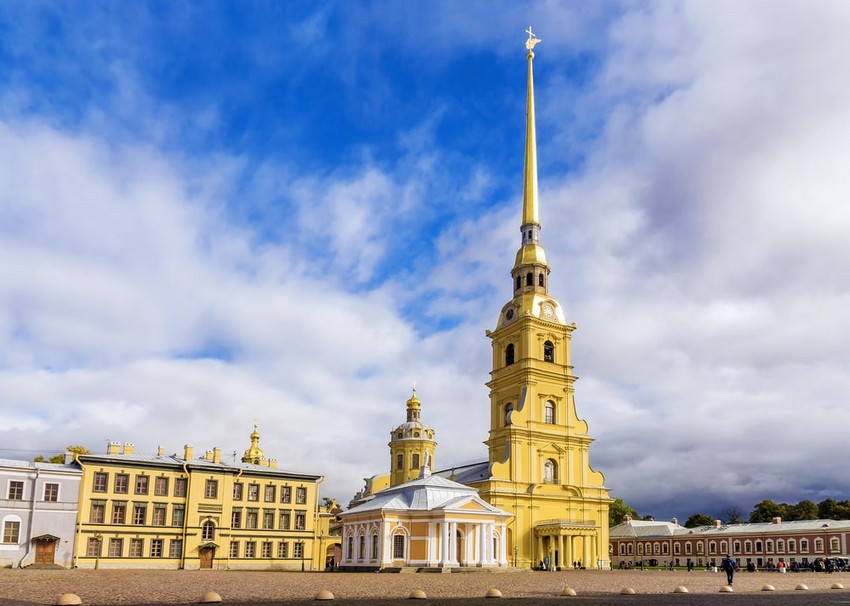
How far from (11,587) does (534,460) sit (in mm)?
44253

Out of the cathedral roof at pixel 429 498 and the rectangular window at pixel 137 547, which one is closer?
the cathedral roof at pixel 429 498

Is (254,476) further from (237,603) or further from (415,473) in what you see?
(237,603)

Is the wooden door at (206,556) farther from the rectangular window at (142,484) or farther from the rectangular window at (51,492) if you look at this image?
the rectangular window at (51,492)

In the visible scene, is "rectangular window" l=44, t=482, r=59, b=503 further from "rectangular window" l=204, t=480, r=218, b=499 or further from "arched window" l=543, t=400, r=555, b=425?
"arched window" l=543, t=400, r=555, b=425

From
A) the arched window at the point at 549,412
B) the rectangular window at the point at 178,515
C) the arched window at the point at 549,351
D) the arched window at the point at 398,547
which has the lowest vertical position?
the arched window at the point at 398,547

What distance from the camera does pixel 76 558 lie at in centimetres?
4831

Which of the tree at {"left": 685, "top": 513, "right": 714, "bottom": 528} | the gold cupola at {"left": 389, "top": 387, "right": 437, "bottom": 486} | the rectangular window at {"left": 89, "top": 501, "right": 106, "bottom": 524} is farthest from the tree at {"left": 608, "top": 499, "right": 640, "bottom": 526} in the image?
the rectangular window at {"left": 89, "top": 501, "right": 106, "bottom": 524}

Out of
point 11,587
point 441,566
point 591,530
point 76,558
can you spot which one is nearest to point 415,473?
point 591,530

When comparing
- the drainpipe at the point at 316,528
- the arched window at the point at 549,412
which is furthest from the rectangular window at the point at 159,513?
the arched window at the point at 549,412

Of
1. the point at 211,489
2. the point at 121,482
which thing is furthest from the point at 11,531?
the point at 211,489

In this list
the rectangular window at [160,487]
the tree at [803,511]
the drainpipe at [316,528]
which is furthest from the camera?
the tree at [803,511]

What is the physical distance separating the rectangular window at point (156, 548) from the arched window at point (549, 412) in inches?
1220

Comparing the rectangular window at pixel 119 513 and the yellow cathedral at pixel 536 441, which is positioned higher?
the yellow cathedral at pixel 536 441

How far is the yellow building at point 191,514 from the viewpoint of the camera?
50.2 meters
